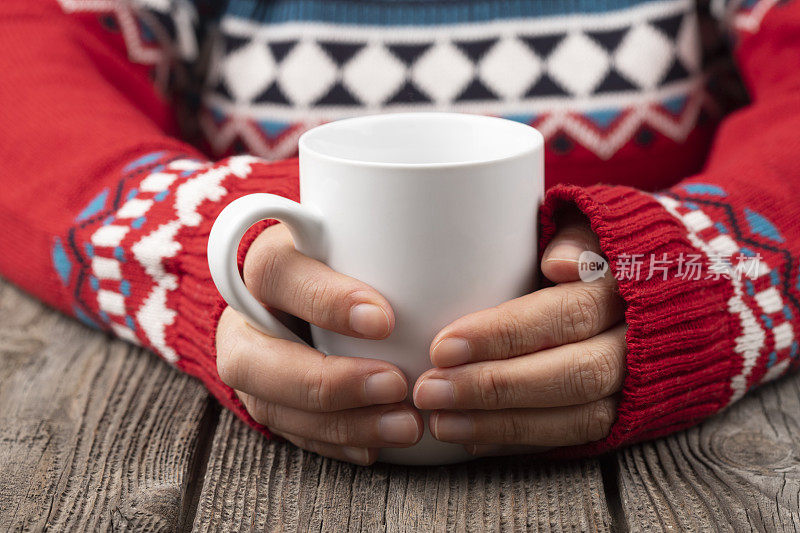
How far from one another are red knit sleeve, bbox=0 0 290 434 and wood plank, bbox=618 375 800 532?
28 cm

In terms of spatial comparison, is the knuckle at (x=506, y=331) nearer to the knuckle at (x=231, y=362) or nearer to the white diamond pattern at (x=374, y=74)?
the knuckle at (x=231, y=362)

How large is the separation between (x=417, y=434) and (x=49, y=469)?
0.26 m

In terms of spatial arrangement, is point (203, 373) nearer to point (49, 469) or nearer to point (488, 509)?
point (49, 469)

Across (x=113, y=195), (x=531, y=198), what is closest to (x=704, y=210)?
(x=531, y=198)

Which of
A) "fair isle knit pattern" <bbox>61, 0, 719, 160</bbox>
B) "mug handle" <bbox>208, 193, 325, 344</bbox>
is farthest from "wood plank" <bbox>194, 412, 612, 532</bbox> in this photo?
"fair isle knit pattern" <bbox>61, 0, 719, 160</bbox>

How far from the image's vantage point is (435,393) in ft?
1.53

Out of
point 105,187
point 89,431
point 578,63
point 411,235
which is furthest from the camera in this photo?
point 578,63

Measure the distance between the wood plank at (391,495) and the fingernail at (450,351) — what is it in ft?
0.31

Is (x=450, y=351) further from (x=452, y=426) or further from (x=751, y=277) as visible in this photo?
(x=751, y=277)

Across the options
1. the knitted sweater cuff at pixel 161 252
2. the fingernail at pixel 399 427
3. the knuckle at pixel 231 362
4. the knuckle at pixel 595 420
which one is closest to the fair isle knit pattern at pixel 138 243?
the knitted sweater cuff at pixel 161 252

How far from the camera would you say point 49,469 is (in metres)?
0.52

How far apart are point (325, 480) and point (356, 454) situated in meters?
0.03

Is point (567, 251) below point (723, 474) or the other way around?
the other way around

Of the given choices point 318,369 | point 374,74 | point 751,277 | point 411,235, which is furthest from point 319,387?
point 374,74
